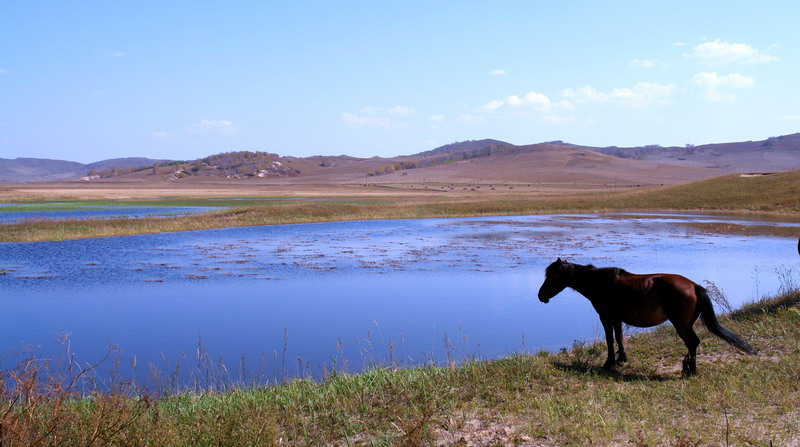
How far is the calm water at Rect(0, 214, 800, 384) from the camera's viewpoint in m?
11.9

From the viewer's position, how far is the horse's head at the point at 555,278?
8.45 meters

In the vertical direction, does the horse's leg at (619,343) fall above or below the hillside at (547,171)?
below

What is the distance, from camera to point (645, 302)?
765 cm

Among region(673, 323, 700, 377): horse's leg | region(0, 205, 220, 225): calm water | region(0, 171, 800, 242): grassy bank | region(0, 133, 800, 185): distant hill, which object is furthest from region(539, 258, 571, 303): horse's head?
region(0, 133, 800, 185): distant hill

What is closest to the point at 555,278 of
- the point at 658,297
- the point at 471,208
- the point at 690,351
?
the point at 658,297

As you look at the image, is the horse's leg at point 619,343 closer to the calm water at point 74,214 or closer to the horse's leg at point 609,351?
Result: the horse's leg at point 609,351

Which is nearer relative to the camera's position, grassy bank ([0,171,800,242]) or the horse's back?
the horse's back

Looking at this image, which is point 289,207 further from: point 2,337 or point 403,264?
point 2,337

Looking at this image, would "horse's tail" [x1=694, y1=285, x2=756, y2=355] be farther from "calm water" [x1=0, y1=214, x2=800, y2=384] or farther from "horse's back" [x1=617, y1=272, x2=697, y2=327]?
"calm water" [x1=0, y1=214, x2=800, y2=384]

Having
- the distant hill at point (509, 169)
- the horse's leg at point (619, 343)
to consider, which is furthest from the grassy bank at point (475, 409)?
the distant hill at point (509, 169)

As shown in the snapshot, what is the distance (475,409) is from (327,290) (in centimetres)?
1197

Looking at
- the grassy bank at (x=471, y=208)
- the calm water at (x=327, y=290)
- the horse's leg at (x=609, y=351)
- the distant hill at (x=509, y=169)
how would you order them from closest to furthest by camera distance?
the horse's leg at (x=609, y=351) → the calm water at (x=327, y=290) → the grassy bank at (x=471, y=208) → the distant hill at (x=509, y=169)

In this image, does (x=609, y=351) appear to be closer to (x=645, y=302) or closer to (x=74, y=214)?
(x=645, y=302)

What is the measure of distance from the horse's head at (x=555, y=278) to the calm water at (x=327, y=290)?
2292 millimetres
